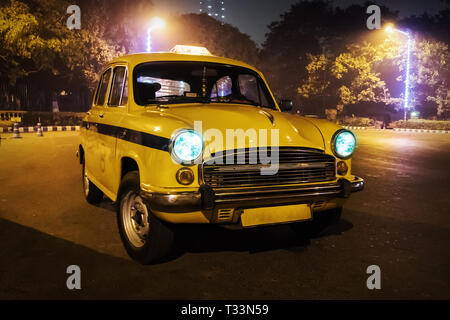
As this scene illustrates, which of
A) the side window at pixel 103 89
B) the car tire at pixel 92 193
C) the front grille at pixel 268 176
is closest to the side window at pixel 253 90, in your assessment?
the front grille at pixel 268 176

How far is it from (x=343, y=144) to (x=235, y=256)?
151cm

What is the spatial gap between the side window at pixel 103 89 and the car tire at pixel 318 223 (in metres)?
2.90

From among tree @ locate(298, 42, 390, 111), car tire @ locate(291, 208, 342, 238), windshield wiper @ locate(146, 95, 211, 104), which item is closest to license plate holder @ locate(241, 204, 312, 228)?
car tire @ locate(291, 208, 342, 238)

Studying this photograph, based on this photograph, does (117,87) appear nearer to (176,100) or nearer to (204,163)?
(176,100)

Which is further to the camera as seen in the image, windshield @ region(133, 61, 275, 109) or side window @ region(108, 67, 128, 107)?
side window @ region(108, 67, 128, 107)

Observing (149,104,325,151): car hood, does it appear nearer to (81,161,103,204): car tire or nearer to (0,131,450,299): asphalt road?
(0,131,450,299): asphalt road

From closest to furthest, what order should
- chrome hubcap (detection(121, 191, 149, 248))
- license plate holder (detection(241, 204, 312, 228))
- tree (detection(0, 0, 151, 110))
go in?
1. license plate holder (detection(241, 204, 312, 228))
2. chrome hubcap (detection(121, 191, 149, 248))
3. tree (detection(0, 0, 151, 110))

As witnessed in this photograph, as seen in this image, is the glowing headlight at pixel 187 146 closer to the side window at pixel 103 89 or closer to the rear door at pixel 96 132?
the rear door at pixel 96 132

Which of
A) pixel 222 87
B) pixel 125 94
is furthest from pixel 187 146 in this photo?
pixel 222 87

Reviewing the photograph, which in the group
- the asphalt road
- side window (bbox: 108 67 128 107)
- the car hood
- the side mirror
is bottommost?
the asphalt road

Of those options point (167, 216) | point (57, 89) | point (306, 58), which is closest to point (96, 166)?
point (167, 216)

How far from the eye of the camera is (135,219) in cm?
419

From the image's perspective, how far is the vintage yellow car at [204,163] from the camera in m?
3.59

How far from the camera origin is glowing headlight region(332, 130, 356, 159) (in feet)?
13.8
